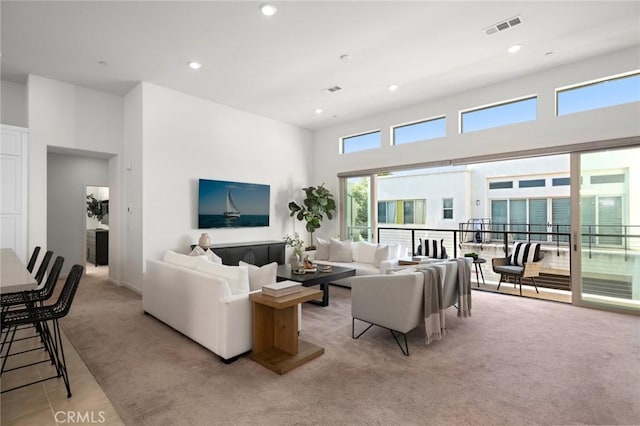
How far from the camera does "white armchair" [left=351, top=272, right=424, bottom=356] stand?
2975mm

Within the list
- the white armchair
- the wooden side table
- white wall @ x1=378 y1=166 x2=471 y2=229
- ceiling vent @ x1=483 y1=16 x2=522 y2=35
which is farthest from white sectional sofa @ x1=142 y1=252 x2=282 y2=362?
white wall @ x1=378 y1=166 x2=471 y2=229

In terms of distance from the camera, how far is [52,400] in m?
2.20

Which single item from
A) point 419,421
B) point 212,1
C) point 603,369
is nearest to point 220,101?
point 212,1

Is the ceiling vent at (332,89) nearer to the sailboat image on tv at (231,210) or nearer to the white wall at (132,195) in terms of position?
the sailboat image on tv at (231,210)

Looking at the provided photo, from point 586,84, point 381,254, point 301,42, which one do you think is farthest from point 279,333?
point 586,84

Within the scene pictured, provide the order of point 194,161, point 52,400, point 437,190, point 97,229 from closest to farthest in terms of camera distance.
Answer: point 52,400 < point 194,161 < point 97,229 < point 437,190

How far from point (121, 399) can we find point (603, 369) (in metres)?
3.82

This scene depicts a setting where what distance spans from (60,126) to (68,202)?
7.23 ft

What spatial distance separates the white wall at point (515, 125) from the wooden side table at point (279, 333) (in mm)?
4120

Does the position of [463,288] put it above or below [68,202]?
below

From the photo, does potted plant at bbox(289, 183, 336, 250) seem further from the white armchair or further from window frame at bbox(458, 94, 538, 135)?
the white armchair

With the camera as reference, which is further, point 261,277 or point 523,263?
point 523,263

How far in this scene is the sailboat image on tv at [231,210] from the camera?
6109mm

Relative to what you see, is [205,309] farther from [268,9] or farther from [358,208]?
[358,208]
